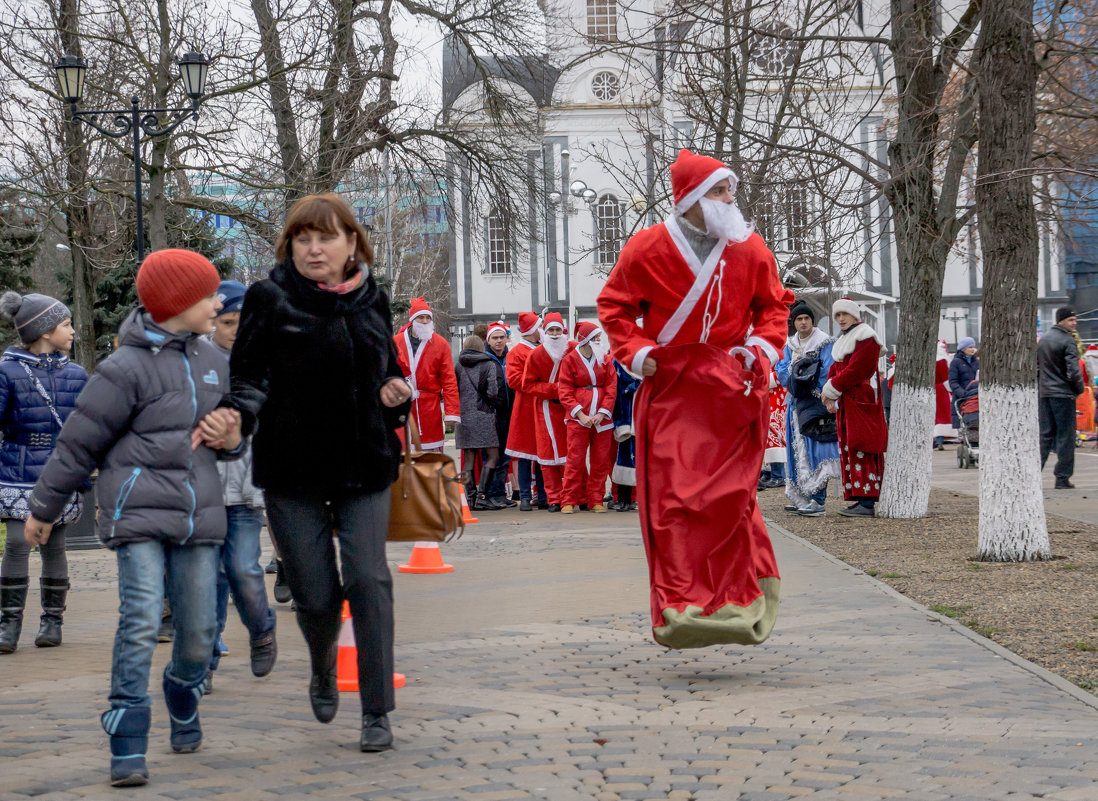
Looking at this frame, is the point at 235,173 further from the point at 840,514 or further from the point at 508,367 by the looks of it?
the point at 840,514

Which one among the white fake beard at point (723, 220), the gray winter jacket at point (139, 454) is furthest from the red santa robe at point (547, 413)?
the gray winter jacket at point (139, 454)

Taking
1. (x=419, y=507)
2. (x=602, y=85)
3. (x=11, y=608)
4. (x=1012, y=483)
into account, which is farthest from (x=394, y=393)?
(x=602, y=85)

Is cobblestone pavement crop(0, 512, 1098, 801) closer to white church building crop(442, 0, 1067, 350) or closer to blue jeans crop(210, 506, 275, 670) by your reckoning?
blue jeans crop(210, 506, 275, 670)

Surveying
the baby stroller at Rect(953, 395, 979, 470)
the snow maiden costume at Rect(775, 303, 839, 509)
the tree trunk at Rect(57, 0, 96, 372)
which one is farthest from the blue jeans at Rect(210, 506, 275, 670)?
the baby stroller at Rect(953, 395, 979, 470)

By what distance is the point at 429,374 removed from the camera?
14273mm

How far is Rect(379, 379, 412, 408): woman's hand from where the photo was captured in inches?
188

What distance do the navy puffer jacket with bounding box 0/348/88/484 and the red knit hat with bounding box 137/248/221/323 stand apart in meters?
2.92

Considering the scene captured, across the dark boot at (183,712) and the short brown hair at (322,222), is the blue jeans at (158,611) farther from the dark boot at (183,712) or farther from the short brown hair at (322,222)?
the short brown hair at (322,222)

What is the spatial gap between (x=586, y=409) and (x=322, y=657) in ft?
32.9

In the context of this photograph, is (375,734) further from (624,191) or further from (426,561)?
(624,191)

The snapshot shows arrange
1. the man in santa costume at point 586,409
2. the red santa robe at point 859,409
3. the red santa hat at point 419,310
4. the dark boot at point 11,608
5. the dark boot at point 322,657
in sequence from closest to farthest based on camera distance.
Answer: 1. the dark boot at point 322,657
2. the dark boot at point 11,608
3. the red santa robe at point 859,409
4. the red santa hat at point 419,310
5. the man in santa costume at point 586,409

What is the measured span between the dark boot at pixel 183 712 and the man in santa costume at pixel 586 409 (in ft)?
32.5

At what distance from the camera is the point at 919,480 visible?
491 inches

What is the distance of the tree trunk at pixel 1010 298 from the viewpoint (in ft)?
30.5
